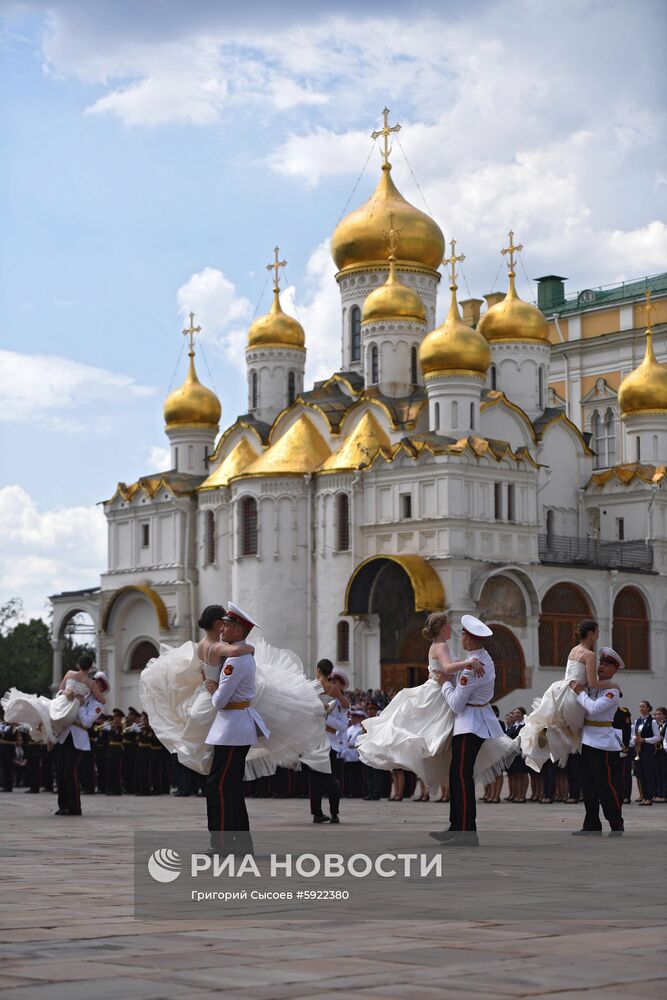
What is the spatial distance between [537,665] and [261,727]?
33344 mm

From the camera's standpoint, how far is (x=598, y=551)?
48250mm

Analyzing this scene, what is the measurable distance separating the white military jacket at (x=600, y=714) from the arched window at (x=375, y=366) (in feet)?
122

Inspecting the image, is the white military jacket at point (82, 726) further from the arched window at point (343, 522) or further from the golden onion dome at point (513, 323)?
the golden onion dome at point (513, 323)

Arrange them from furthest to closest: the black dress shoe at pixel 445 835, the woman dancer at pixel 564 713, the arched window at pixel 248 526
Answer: the arched window at pixel 248 526 < the woman dancer at pixel 564 713 < the black dress shoe at pixel 445 835

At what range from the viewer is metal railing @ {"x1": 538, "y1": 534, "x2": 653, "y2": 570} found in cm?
4766

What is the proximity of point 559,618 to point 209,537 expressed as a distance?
11.4 m

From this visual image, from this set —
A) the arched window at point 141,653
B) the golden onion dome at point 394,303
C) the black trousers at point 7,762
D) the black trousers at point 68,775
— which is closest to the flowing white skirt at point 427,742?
the black trousers at point 68,775

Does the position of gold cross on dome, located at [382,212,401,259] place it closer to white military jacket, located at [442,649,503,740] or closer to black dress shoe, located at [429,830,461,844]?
white military jacket, located at [442,649,503,740]

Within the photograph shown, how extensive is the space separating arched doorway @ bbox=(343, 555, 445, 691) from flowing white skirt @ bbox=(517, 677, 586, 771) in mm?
29184

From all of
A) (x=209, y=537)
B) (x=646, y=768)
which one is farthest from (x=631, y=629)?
(x=646, y=768)

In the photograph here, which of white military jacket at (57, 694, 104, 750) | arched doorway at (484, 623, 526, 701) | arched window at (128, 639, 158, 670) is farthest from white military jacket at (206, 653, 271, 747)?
arched window at (128, 639, 158, 670)

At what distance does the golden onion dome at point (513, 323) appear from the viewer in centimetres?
5019

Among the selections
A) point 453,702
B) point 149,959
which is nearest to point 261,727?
point 453,702

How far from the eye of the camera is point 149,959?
5.77 m
